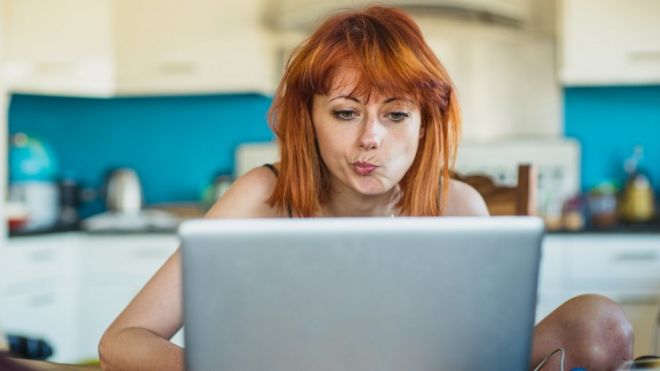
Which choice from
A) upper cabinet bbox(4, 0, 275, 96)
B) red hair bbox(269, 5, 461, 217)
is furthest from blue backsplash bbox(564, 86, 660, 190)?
red hair bbox(269, 5, 461, 217)

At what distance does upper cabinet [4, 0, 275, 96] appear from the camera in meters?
3.86

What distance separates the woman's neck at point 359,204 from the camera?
1565 mm

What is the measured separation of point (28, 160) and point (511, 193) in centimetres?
271

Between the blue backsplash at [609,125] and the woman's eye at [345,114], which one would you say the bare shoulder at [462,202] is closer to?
the woman's eye at [345,114]

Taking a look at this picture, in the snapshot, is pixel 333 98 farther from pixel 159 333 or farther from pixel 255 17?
pixel 255 17

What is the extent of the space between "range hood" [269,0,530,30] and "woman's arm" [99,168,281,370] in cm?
229

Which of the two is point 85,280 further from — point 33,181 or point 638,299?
point 638,299

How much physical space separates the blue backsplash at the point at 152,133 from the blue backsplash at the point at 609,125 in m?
1.43

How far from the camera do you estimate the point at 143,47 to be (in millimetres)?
4012

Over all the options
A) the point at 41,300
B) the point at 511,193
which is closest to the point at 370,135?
the point at 511,193

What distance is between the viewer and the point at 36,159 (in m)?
4.07

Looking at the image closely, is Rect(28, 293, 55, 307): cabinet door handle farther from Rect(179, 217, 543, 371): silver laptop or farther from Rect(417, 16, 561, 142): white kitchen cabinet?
Rect(179, 217, 543, 371): silver laptop

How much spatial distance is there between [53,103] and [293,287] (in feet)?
12.8

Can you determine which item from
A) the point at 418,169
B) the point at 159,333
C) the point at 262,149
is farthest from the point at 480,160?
the point at 159,333
